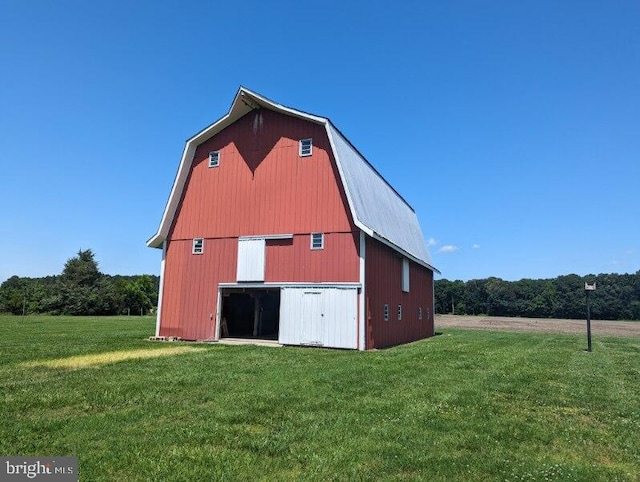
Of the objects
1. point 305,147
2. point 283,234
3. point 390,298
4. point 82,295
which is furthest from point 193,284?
point 82,295

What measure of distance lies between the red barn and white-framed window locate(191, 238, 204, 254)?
4 cm

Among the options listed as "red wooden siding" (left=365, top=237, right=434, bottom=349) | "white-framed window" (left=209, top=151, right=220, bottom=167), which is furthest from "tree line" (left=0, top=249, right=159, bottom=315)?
"red wooden siding" (left=365, top=237, right=434, bottom=349)

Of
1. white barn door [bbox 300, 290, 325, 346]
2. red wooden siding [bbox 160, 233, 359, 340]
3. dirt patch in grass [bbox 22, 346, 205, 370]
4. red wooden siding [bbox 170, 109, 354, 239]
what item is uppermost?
red wooden siding [bbox 170, 109, 354, 239]

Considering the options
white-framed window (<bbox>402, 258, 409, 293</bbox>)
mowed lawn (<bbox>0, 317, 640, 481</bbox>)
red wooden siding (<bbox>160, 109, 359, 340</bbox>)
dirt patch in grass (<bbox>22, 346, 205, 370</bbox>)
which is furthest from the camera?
white-framed window (<bbox>402, 258, 409, 293</bbox>)

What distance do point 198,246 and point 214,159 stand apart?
13.0 ft

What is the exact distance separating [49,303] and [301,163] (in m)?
58.5

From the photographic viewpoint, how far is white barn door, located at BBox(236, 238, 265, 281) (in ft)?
58.7

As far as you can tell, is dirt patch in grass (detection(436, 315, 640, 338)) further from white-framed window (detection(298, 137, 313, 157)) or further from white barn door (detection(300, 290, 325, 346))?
white-framed window (detection(298, 137, 313, 157))

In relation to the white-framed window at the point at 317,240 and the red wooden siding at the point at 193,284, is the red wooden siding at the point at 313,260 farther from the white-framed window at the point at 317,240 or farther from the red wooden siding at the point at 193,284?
the red wooden siding at the point at 193,284

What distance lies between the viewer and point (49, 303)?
61.3m

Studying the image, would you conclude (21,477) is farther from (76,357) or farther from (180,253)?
(180,253)

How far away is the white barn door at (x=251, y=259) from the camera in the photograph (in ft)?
58.7

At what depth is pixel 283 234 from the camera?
17.6 meters

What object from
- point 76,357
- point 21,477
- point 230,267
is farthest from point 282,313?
point 21,477
